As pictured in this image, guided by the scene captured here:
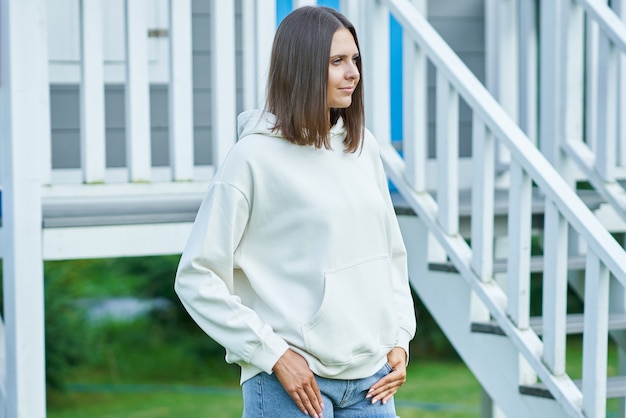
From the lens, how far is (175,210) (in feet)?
12.9

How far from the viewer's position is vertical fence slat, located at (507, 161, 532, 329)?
137 inches

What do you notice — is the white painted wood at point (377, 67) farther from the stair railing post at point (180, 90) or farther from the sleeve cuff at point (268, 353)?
the sleeve cuff at point (268, 353)

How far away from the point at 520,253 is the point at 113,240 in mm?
1408

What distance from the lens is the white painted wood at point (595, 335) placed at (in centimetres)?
322

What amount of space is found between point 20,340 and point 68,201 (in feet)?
2.13

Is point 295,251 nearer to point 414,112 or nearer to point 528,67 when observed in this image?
point 414,112

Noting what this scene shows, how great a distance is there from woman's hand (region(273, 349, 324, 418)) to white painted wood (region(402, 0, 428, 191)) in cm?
172

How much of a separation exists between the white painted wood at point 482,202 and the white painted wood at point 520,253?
0.11 meters

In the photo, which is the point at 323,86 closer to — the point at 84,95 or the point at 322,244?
the point at 322,244

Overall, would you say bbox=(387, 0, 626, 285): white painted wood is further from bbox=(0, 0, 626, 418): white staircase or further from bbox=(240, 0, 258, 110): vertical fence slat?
bbox=(240, 0, 258, 110): vertical fence slat

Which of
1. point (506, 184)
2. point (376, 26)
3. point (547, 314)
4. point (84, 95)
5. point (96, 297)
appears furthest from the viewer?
point (96, 297)

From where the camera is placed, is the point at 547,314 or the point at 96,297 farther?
the point at 96,297

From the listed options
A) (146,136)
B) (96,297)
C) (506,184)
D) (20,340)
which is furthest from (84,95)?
(96,297)

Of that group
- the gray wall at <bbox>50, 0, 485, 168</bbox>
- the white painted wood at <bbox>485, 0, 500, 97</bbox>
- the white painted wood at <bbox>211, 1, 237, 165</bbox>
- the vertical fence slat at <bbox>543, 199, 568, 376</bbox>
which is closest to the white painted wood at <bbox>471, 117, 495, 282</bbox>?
the vertical fence slat at <bbox>543, 199, 568, 376</bbox>
